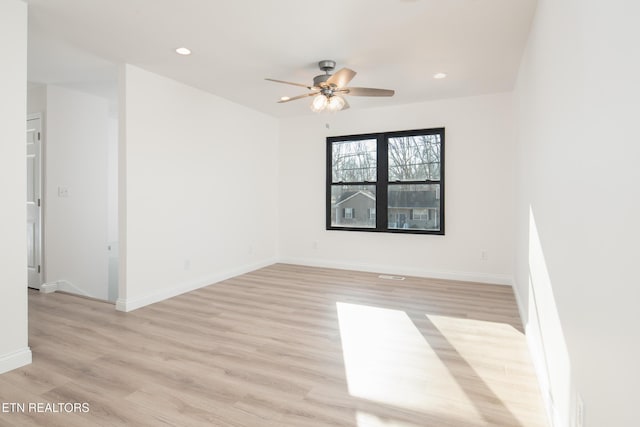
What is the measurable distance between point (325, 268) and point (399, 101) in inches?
113

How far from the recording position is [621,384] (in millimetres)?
984

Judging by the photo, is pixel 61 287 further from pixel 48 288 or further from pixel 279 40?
pixel 279 40

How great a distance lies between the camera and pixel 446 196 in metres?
5.08

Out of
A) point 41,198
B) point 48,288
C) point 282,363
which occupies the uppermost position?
point 41,198

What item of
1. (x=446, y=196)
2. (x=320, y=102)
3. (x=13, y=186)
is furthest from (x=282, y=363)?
(x=446, y=196)

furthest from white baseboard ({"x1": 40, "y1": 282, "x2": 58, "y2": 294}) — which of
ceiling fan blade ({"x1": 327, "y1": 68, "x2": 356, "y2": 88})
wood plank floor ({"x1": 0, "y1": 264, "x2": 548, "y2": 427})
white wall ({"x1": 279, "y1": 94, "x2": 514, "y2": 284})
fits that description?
ceiling fan blade ({"x1": 327, "y1": 68, "x2": 356, "y2": 88})

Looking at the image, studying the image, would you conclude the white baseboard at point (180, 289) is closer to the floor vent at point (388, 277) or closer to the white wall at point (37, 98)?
the floor vent at point (388, 277)

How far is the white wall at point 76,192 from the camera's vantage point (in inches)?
174

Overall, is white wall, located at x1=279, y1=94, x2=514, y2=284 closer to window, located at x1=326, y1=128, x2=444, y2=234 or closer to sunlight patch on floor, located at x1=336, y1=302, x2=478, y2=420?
window, located at x1=326, y1=128, x2=444, y2=234

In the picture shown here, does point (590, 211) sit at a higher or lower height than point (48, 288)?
higher

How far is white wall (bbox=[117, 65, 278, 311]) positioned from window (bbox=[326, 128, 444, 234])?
1248 mm

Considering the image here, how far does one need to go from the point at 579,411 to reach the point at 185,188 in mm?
4224

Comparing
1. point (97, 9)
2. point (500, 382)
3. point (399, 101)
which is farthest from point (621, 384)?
point (399, 101)

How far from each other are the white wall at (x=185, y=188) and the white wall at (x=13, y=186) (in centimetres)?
114
